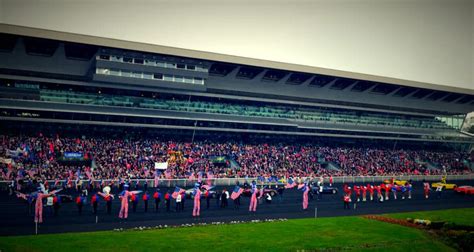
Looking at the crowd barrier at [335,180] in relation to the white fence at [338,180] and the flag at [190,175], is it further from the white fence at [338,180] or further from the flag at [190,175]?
the flag at [190,175]

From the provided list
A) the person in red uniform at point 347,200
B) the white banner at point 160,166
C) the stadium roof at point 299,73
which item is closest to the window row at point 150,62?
the stadium roof at point 299,73

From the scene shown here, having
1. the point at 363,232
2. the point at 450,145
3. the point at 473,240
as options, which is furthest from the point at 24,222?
the point at 450,145

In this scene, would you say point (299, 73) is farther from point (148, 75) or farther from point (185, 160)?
point (185, 160)

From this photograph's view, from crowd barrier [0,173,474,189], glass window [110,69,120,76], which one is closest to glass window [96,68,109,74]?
glass window [110,69,120,76]

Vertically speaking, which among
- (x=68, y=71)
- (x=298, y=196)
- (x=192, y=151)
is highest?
(x=68, y=71)

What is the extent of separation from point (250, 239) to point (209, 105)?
38.5 m

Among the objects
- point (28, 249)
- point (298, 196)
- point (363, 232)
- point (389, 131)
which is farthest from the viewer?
point (389, 131)

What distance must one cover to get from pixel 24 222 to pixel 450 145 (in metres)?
79.8

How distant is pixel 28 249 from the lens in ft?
52.1

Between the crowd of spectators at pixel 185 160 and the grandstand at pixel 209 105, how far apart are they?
11.4 inches

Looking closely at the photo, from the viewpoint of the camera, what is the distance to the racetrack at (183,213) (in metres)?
21.5

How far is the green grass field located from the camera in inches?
669

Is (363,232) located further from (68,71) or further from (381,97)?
(381,97)

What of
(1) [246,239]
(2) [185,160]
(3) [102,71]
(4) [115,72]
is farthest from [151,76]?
(1) [246,239]
